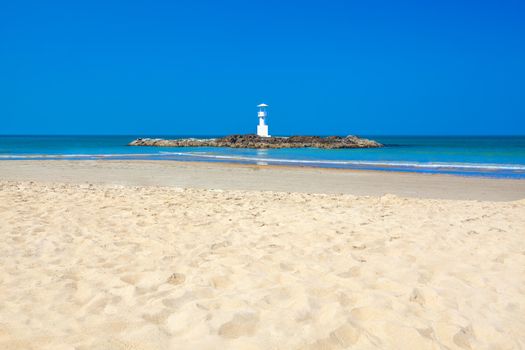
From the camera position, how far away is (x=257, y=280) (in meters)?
3.84

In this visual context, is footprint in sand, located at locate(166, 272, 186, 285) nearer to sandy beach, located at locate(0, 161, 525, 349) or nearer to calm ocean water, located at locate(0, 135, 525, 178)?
sandy beach, located at locate(0, 161, 525, 349)

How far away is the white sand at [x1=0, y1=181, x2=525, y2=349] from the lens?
9.32ft

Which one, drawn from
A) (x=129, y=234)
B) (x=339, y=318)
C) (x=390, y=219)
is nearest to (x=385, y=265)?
(x=339, y=318)

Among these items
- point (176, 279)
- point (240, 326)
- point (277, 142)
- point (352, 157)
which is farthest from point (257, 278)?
point (277, 142)

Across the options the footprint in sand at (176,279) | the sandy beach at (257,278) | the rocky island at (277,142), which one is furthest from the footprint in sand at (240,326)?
the rocky island at (277,142)

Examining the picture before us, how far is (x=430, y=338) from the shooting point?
2.82 m

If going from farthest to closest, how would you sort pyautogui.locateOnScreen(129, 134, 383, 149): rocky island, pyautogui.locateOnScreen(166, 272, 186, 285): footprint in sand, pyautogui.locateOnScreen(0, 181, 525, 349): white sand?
pyautogui.locateOnScreen(129, 134, 383, 149): rocky island → pyautogui.locateOnScreen(166, 272, 186, 285): footprint in sand → pyautogui.locateOnScreen(0, 181, 525, 349): white sand

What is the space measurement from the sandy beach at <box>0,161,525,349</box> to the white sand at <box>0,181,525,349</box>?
14mm

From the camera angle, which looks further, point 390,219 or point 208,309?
point 390,219

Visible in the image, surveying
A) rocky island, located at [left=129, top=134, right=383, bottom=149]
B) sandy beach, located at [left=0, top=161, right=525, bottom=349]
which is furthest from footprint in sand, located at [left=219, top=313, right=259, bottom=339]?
rocky island, located at [left=129, top=134, right=383, bottom=149]

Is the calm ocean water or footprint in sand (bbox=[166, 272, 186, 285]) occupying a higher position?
Answer: footprint in sand (bbox=[166, 272, 186, 285])

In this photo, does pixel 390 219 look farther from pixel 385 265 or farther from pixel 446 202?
pixel 446 202

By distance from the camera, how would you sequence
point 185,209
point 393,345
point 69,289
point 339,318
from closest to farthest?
point 393,345 → point 339,318 → point 69,289 → point 185,209

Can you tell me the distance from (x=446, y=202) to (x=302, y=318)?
7008 millimetres
